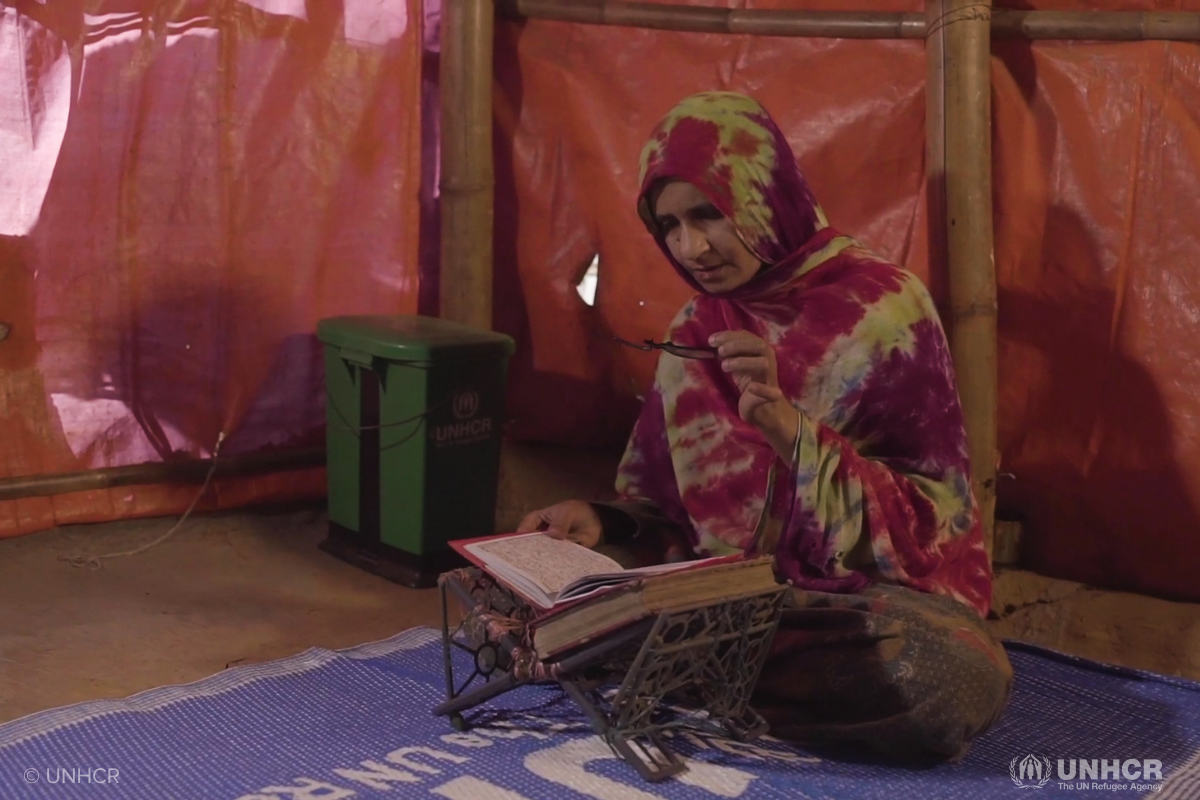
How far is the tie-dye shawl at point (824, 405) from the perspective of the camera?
68.6 inches

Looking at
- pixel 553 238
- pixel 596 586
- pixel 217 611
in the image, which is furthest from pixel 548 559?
pixel 553 238

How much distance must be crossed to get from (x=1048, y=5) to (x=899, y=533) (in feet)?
5.03

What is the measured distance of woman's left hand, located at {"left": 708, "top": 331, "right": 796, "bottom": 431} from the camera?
5.20ft

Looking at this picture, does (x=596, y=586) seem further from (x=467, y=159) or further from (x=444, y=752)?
(x=467, y=159)

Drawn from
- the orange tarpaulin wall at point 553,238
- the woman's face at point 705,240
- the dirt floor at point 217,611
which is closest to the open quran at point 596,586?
the woman's face at point 705,240

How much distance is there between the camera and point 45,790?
62.6 inches

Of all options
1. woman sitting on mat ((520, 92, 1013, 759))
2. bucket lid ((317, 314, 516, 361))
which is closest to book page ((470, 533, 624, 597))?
woman sitting on mat ((520, 92, 1013, 759))

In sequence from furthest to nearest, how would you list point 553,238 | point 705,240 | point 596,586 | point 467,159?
point 553,238 < point 467,159 < point 705,240 < point 596,586

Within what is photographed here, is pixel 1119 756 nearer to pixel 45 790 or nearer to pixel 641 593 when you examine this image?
pixel 641 593

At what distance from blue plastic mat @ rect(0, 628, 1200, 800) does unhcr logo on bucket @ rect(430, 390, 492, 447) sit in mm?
741

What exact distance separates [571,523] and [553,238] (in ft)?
4.53

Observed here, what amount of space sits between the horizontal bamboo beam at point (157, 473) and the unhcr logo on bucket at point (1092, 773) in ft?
6.76

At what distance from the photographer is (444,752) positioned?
175 cm

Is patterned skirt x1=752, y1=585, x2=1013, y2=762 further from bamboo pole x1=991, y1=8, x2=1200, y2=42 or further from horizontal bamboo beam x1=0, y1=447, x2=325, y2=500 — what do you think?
horizontal bamboo beam x1=0, y1=447, x2=325, y2=500
